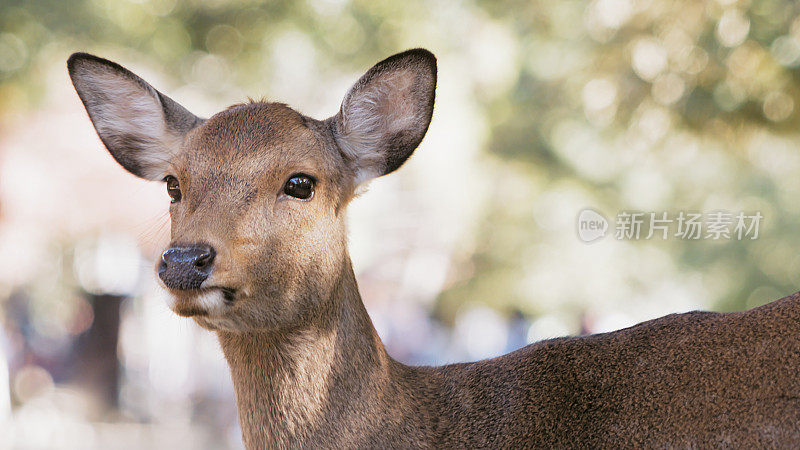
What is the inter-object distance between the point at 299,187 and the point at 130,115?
3.30 feet

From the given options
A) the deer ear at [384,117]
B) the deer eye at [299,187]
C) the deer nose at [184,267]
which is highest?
the deer ear at [384,117]

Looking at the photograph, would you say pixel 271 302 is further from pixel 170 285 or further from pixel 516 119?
pixel 516 119

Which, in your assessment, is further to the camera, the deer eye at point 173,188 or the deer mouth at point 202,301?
the deer eye at point 173,188

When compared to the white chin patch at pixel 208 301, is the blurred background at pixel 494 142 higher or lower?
higher

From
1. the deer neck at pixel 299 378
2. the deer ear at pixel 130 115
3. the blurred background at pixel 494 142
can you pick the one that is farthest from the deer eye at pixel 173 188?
the blurred background at pixel 494 142

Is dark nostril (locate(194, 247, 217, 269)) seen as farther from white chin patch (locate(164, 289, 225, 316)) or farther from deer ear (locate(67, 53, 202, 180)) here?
deer ear (locate(67, 53, 202, 180))

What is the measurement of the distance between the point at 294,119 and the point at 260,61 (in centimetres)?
763

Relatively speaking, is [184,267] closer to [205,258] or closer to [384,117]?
[205,258]

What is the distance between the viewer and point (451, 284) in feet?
39.5

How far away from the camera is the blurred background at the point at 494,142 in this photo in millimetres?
9055

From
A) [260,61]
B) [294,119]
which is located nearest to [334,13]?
[260,61]

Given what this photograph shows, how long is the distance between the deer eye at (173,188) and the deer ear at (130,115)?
1.07 feet

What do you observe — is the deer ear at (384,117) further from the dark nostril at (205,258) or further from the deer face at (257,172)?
the dark nostril at (205,258)

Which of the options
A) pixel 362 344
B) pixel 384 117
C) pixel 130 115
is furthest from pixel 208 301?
pixel 130 115
